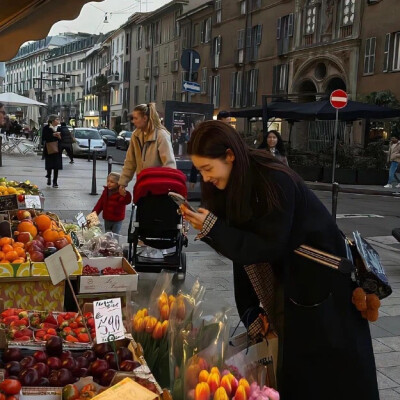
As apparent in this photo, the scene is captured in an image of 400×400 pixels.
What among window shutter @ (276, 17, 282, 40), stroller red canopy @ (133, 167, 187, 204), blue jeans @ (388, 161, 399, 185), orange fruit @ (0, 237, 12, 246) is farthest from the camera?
window shutter @ (276, 17, 282, 40)

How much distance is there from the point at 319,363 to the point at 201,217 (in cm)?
82

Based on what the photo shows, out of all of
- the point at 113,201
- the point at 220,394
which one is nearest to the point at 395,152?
the point at 113,201

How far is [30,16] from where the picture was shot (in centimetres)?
Answer: 334

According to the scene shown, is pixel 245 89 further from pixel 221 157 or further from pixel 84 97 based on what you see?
pixel 84 97

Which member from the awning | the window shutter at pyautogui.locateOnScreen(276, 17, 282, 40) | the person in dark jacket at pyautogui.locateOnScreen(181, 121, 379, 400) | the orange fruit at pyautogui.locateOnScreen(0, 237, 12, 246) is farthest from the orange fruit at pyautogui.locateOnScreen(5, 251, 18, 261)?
the window shutter at pyautogui.locateOnScreen(276, 17, 282, 40)

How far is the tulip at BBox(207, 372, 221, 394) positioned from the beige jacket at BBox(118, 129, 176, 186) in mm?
4398

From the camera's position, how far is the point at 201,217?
2.23 meters

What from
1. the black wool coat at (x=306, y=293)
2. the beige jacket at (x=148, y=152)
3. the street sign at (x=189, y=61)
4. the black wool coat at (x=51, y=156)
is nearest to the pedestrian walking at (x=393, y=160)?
the street sign at (x=189, y=61)

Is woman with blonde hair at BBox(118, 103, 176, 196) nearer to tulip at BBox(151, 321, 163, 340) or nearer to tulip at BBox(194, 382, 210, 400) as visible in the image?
tulip at BBox(151, 321, 163, 340)

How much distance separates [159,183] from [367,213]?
27.2 feet

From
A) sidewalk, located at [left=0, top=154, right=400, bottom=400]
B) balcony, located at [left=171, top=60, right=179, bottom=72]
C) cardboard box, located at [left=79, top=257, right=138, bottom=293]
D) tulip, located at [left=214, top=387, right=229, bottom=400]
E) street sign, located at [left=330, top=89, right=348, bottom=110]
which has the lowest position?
sidewalk, located at [left=0, top=154, right=400, bottom=400]

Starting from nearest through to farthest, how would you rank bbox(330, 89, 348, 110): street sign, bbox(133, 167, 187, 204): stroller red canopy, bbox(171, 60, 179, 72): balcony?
1. bbox(133, 167, 187, 204): stroller red canopy
2. bbox(330, 89, 348, 110): street sign
3. bbox(171, 60, 179, 72): balcony

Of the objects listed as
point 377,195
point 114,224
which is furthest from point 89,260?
point 377,195

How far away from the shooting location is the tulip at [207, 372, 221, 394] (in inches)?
83.8
